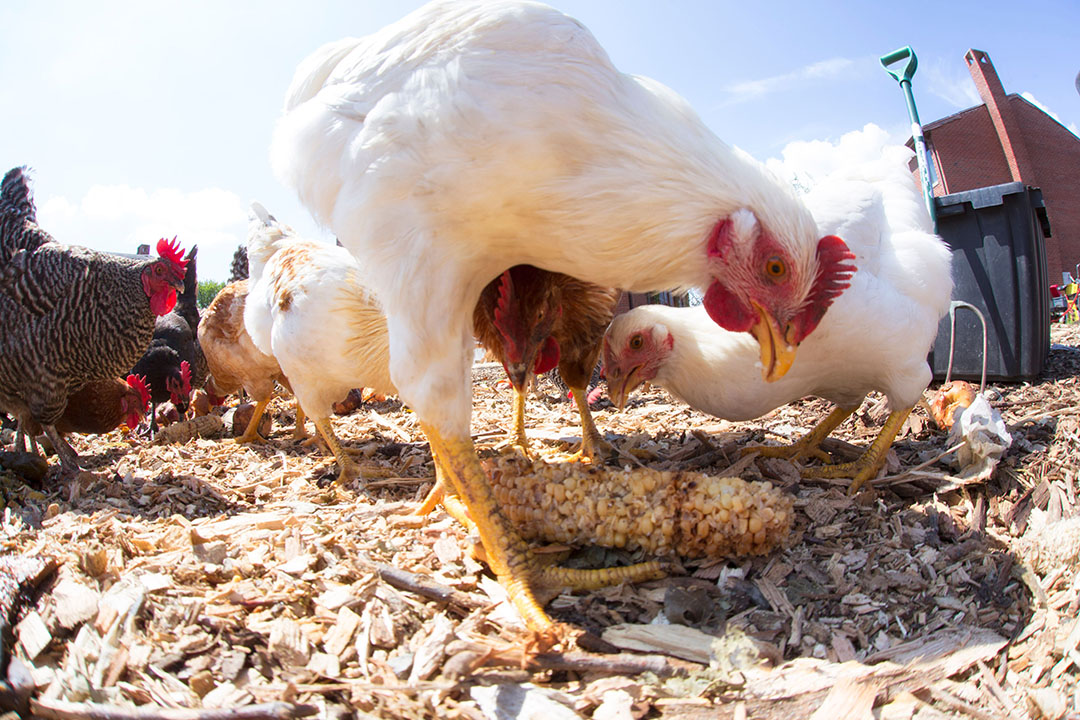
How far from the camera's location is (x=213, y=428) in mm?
4891

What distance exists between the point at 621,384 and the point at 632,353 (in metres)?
0.19

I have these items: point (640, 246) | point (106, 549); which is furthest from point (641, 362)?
point (106, 549)

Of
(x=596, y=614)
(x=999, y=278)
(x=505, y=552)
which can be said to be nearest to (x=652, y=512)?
(x=596, y=614)

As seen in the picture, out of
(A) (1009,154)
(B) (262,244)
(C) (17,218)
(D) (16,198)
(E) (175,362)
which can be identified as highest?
(A) (1009,154)

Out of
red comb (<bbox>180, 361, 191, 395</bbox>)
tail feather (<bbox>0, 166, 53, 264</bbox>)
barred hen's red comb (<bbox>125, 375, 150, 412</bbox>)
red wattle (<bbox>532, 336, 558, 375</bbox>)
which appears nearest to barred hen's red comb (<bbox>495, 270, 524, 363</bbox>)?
red wattle (<bbox>532, 336, 558, 375</bbox>)

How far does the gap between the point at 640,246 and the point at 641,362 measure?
1402 millimetres

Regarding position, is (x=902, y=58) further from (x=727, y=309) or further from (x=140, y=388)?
(x=140, y=388)

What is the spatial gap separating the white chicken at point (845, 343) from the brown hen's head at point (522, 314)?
67cm

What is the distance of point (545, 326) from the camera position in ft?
8.66

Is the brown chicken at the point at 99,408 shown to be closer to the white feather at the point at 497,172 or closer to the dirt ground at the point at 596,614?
the dirt ground at the point at 596,614

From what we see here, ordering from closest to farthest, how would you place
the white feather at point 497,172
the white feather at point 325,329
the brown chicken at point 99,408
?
the white feather at point 497,172, the white feather at point 325,329, the brown chicken at point 99,408

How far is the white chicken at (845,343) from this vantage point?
8.25ft

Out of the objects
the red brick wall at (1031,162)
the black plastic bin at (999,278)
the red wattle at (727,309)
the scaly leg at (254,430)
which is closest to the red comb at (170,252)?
the scaly leg at (254,430)

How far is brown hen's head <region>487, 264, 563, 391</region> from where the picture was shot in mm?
2434
